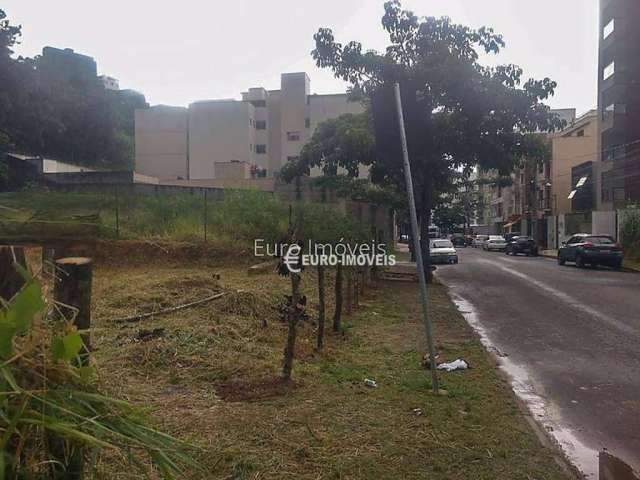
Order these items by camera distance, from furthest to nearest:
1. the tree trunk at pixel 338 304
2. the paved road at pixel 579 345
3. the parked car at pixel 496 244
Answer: the parked car at pixel 496 244 → the tree trunk at pixel 338 304 → the paved road at pixel 579 345

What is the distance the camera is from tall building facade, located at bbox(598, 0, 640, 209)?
1272 inches

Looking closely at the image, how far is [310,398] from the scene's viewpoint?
180 inches

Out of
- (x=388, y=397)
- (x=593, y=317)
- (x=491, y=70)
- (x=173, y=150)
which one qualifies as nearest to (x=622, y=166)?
(x=491, y=70)

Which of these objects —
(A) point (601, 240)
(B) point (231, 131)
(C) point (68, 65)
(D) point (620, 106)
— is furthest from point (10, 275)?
(C) point (68, 65)

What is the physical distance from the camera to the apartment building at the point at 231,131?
157 feet

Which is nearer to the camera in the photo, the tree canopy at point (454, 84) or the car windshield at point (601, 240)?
the tree canopy at point (454, 84)

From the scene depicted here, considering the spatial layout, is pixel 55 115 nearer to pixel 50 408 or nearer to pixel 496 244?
pixel 496 244

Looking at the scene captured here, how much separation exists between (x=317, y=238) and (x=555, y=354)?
13.5ft

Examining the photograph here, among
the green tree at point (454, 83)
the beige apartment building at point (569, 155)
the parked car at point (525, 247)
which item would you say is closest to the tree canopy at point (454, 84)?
the green tree at point (454, 83)

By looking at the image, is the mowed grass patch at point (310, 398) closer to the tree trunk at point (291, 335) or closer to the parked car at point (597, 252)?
the tree trunk at point (291, 335)

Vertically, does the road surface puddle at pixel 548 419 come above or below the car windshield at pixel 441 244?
below

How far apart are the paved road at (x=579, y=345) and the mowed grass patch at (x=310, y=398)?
1.74 feet

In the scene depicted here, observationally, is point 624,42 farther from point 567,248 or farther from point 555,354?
point 555,354

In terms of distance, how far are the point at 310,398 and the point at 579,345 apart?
463 cm
